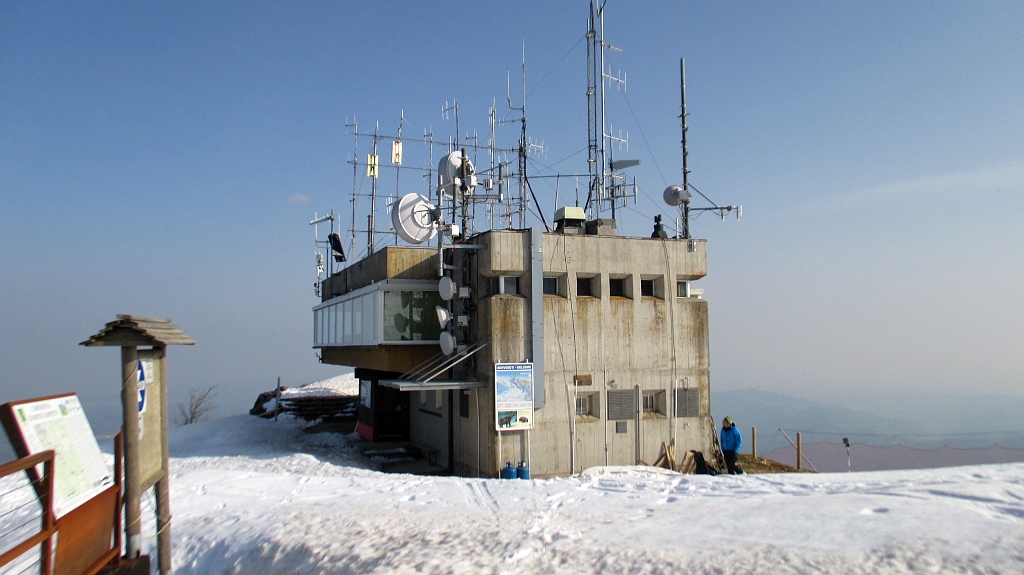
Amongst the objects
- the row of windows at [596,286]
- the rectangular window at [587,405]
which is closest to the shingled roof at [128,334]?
the row of windows at [596,286]

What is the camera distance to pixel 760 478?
12469 millimetres

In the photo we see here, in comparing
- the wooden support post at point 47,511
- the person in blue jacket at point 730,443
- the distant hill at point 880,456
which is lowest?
the distant hill at point 880,456

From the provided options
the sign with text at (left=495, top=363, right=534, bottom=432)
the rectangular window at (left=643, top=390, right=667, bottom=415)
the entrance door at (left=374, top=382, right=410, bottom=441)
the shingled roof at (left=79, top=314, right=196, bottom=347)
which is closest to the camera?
the shingled roof at (left=79, top=314, right=196, bottom=347)

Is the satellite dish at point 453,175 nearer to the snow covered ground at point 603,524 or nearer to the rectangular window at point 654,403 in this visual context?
the rectangular window at point 654,403

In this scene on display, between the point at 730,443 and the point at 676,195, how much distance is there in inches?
299

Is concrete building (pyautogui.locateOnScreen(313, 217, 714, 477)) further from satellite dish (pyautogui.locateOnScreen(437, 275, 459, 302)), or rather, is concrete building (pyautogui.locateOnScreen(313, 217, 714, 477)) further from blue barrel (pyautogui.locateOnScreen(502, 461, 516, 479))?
blue barrel (pyautogui.locateOnScreen(502, 461, 516, 479))

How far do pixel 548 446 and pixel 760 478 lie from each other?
20.2 ft

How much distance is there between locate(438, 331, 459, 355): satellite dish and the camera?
18.3 m

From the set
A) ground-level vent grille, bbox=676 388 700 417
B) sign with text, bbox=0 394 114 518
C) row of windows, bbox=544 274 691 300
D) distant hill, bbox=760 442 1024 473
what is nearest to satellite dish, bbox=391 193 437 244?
row of windows, bbox=544 274 691 300

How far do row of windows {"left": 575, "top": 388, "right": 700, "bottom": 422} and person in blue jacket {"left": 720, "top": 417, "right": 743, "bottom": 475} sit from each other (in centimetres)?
142

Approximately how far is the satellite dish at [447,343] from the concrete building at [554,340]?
0.10 feet

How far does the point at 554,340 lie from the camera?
1778 centimetres

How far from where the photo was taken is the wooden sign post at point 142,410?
7.82 m

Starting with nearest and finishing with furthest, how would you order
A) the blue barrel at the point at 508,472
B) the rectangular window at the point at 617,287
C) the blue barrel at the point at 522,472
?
the blue barrel at the point at 508,472 < the blue barrel at the point at 522,472 < the rectangular window at the point at 617,287
